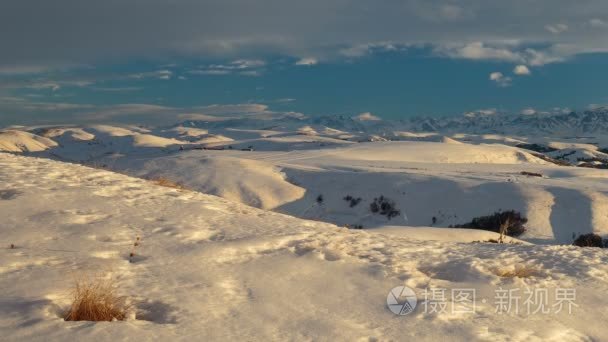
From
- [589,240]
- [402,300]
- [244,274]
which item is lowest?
[589,240]

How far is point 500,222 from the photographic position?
112 ft

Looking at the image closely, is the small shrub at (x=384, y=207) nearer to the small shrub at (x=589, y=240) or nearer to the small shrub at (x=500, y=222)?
the small shrub at (x=500, y=222)

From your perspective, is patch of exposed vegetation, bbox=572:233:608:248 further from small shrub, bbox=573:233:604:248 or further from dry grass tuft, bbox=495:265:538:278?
dry grass tuft, bbox=495:265:538:278

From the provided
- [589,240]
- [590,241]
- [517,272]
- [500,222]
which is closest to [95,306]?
[517,272]

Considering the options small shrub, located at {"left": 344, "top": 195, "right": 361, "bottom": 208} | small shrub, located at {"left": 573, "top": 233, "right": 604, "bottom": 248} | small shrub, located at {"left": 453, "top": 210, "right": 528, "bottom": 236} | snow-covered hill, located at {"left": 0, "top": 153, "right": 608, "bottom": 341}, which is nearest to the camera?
snow-covered hill, located at {"left": 0, "top": 153, "right": 608, "bottom": 341}

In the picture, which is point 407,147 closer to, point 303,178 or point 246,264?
point 303,178

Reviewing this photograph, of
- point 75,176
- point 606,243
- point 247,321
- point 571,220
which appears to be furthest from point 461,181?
point 247,321

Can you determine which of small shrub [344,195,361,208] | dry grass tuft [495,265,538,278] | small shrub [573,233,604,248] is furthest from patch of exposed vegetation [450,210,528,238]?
dry grass tuft [495,265,538,278]

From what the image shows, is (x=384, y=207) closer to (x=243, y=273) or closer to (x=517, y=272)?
(x=517, y=272)

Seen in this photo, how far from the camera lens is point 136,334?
4785 mm

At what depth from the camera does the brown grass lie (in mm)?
5117

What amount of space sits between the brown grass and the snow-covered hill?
0.17m

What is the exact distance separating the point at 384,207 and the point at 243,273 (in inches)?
1354

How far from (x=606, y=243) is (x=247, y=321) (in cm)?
3028
